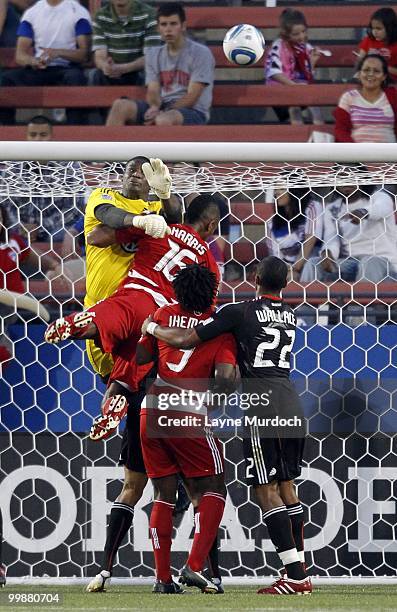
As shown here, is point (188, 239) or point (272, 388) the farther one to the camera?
point (188, 239)

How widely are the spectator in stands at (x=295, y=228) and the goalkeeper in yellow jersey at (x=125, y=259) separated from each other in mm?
866

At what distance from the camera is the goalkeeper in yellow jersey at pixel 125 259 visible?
5.25 metres

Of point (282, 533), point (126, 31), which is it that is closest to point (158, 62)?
point (126, 31)

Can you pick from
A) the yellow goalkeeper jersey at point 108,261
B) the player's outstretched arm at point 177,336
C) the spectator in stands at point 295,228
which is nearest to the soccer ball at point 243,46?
→ the spectator in stands at point 295,228

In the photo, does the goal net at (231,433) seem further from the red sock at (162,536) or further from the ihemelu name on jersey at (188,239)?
the red sock at (162,536)

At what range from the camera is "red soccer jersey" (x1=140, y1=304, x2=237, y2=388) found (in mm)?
5125

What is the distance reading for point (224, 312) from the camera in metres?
5.11

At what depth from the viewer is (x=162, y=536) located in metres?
5.07

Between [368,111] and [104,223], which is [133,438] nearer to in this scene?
[104,223]

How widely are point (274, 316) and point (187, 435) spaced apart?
62 cm

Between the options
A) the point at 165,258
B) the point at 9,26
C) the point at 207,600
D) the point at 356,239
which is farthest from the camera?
the point at 9,26

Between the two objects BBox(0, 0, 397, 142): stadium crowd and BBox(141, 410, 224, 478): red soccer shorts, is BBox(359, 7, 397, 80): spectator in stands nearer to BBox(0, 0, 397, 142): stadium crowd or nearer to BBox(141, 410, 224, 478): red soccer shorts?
BBox(0, 0, 397, 142): stadium crowd

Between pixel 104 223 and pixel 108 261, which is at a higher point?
pixel 104 223

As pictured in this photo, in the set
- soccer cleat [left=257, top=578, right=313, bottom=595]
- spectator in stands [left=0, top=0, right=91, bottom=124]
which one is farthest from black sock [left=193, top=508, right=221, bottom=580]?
spectator in stands [left=0, top=0, right=91, bottom=124]
